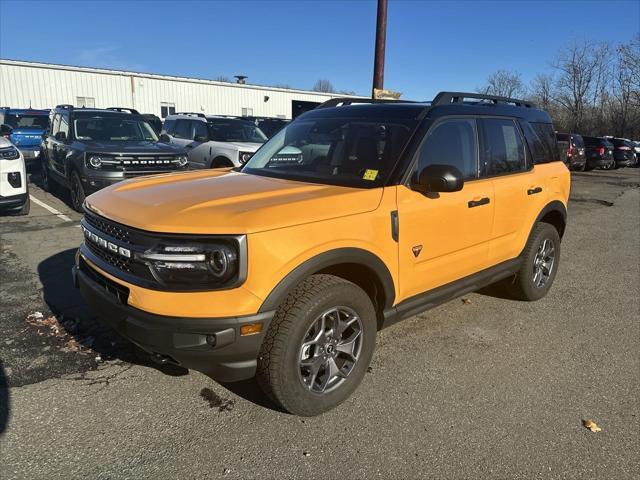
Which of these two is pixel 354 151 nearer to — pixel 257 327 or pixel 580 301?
pixel 257 327

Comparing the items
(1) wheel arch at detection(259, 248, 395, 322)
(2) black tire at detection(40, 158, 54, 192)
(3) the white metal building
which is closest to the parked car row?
(2) black tire at detection(40, 158, 54, 192)

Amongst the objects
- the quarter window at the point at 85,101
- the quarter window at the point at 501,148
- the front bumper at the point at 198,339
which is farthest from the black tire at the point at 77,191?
the quarter window at the point at 85,101

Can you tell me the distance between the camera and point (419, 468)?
2484mm

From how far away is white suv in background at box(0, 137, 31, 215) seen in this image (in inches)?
283

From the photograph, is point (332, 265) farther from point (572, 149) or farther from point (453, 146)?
point (572, 149)

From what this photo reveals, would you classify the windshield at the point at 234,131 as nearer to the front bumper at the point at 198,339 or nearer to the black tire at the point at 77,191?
the black tire at the point at 77,191

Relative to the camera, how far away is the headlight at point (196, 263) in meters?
2.40

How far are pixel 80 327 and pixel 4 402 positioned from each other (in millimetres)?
1058

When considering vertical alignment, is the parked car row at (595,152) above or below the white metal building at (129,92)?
below

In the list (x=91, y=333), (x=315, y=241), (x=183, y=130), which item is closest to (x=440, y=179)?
(x=315, y=241)

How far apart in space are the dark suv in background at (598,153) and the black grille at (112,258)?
86.9 feet

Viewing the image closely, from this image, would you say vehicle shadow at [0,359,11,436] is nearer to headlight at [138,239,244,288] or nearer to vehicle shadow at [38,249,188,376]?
vehicle shadow at [38,249,188,376]

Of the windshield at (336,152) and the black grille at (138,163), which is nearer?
the windshield at (336,152)

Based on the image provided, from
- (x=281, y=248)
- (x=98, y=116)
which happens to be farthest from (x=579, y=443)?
(x=98, y=116)
